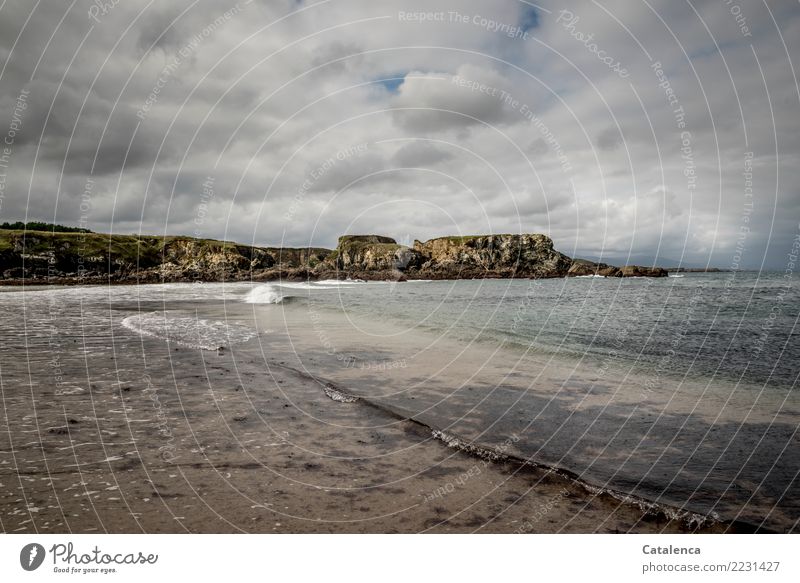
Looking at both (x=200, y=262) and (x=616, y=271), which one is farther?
(x=616, y=271)

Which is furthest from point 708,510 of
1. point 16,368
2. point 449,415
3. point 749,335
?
point 749,335

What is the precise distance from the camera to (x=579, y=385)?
42.7ft

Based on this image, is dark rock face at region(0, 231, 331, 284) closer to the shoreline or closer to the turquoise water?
the turquoise water

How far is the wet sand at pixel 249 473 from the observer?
5219 millimetres

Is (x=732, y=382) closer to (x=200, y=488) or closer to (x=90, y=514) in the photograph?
(x=200, y=488)

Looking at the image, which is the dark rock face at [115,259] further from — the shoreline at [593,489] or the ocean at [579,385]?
the shoreline at [593,489]
